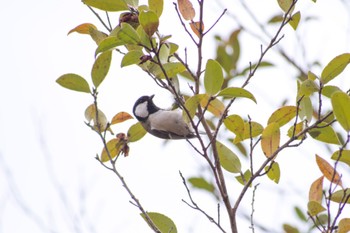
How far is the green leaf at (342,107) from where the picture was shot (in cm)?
151

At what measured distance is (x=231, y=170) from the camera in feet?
6.11

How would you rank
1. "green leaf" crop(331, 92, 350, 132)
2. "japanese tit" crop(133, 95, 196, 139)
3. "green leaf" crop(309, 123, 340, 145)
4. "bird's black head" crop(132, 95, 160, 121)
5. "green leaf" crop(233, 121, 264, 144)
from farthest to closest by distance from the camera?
"bird's black head" crop(132, 95, 160, 121), "japanese tit" crop(133, 95, 196, 139), "green leaf" crop(233, 121, 264, 144), "green leaf" crop(309, 123, 340, 145), "green leaf" crop(331, 92, 350, 132)

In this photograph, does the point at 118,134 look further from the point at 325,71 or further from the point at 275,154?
the point at 325,71

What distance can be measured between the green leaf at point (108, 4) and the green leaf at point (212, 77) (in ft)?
1.00

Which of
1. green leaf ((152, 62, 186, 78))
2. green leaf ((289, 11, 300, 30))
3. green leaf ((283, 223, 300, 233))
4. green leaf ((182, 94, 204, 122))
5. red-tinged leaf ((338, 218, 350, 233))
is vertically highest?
green leaf ((289, 11, 300, 30))

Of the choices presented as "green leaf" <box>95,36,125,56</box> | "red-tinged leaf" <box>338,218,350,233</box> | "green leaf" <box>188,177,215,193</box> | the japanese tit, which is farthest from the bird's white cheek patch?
"red-tinged leaf" <box>338,218,350,233</box>

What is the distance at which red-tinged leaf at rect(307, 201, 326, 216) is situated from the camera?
1709mm

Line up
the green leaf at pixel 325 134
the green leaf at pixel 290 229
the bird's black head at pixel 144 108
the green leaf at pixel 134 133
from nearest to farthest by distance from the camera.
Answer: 1. the green leaf at pixel 325 134
2. the green leaf at pixel 134 133
3. the green leaf at pixel 290 229
4. the bird's black head at pixel 144 108

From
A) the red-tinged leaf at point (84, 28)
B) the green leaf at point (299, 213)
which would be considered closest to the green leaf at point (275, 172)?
the red-tinged leaf at point (84, 28)

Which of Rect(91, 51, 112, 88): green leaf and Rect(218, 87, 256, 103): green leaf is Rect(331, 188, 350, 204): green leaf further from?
Rect(91, 51, 112, 88): green leaf

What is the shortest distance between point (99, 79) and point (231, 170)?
0.46 metres

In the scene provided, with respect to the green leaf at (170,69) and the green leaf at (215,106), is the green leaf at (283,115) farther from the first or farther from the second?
the green leaf at (170,69)

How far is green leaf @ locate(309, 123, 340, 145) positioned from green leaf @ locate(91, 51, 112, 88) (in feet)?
1.91

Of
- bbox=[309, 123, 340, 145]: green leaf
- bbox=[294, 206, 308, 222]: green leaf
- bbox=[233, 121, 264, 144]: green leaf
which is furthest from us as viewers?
bbox=[294, 206, 308, 222]: green leaf
